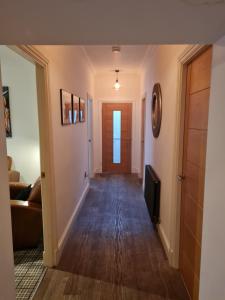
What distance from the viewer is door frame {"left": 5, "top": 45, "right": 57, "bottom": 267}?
1.95 metres

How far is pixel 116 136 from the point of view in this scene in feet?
19.5

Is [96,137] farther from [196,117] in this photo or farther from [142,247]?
[196,117]

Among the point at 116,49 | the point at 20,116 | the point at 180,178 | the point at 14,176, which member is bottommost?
the point at 14,176

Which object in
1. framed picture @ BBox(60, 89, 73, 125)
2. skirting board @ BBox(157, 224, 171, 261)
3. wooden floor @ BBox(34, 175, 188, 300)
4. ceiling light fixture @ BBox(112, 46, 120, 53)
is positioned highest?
ceiling light fixture @ BBox(112, 46, 120, 53)

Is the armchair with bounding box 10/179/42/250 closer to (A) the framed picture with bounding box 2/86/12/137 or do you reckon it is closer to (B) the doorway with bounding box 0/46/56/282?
(B) the doorway with bounding box 0/46/56/282

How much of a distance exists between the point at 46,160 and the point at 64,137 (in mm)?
619

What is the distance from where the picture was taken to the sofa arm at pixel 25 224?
2.33m

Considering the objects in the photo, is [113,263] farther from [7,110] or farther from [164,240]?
[7,110]

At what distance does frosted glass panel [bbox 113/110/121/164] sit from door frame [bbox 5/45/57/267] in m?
3.88

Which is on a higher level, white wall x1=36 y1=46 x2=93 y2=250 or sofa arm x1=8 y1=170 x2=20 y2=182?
white wall x1=36 y1=46 x2=93 y2=250
